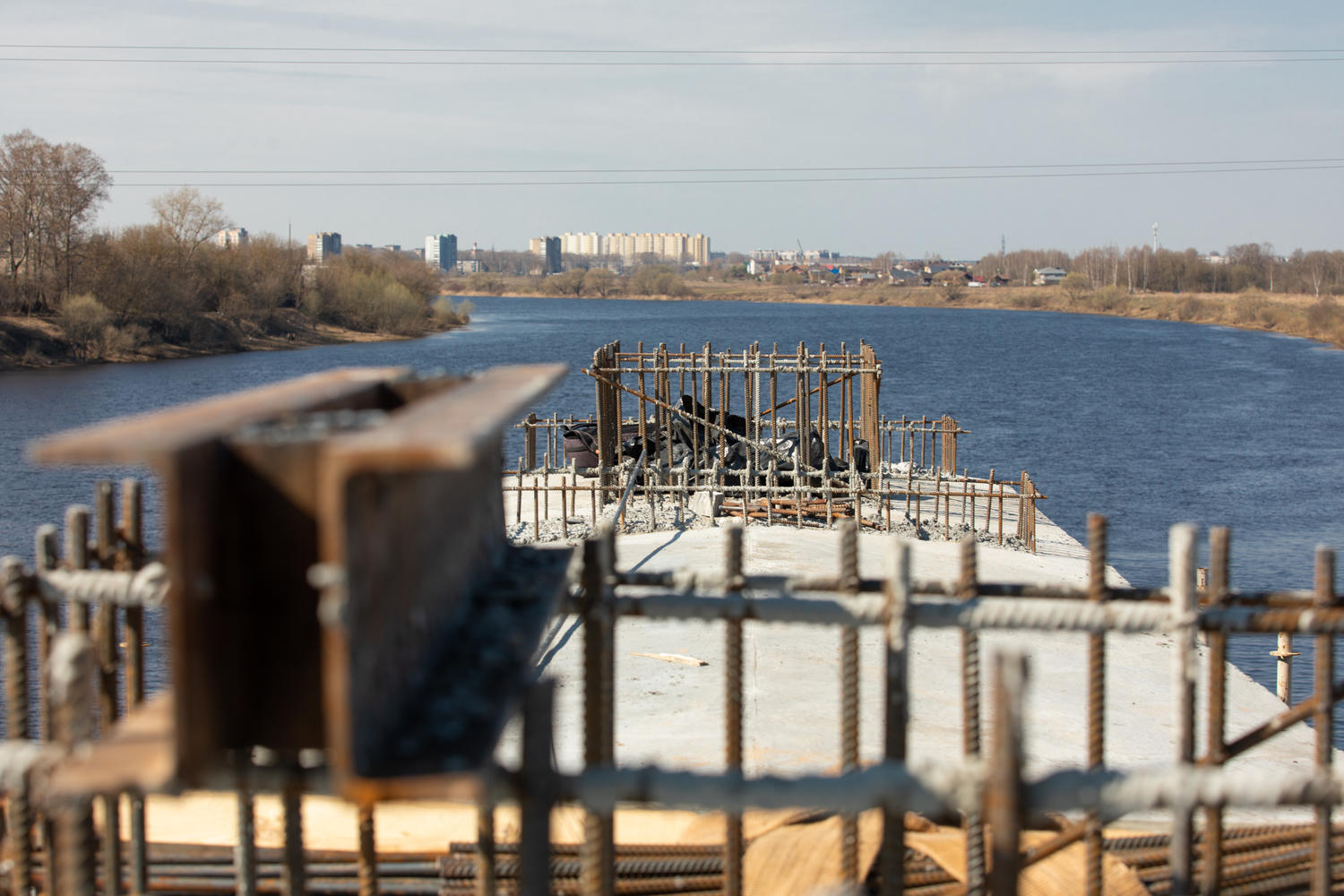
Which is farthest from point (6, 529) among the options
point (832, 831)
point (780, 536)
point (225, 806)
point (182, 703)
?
point (182, 703)

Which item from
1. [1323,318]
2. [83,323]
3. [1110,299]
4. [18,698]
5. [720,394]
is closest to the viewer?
[18,698]

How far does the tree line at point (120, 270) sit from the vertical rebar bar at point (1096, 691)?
62579 millimetres

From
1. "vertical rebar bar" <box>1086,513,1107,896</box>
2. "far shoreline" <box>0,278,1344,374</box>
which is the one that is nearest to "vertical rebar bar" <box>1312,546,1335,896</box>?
"vertical rebar bar" <box>1086,513,1107,896</box>

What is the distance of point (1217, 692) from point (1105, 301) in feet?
447

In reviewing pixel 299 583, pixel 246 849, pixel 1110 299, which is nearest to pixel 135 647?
pixel 246 849

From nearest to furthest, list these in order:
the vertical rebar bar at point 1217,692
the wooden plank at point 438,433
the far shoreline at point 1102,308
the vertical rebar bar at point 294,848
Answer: the wooden plank at point 438,433, the vertical rebar bar at point 294,848, the vertical rebar bar at point 1217,692, the far shoreline at point 1102,308

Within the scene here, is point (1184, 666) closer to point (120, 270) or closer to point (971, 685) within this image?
point (971, 685)

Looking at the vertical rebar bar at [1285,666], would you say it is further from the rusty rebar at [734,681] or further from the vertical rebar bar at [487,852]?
the vertical rebar bar at [487,852]

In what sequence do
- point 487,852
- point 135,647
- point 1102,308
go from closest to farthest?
point 487,852
point 135,647
point 1102,308

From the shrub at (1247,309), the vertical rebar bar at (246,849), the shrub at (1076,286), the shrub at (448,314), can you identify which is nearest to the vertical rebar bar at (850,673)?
the vertical rebar bar at (246,849)

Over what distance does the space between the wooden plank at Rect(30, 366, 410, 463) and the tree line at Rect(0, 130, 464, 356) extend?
62.0 metres

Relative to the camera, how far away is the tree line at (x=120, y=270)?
60688 millimetres

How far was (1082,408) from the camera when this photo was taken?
4994cm

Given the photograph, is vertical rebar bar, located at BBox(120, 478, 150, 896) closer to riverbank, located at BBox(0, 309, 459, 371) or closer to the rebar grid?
the rebar grid
